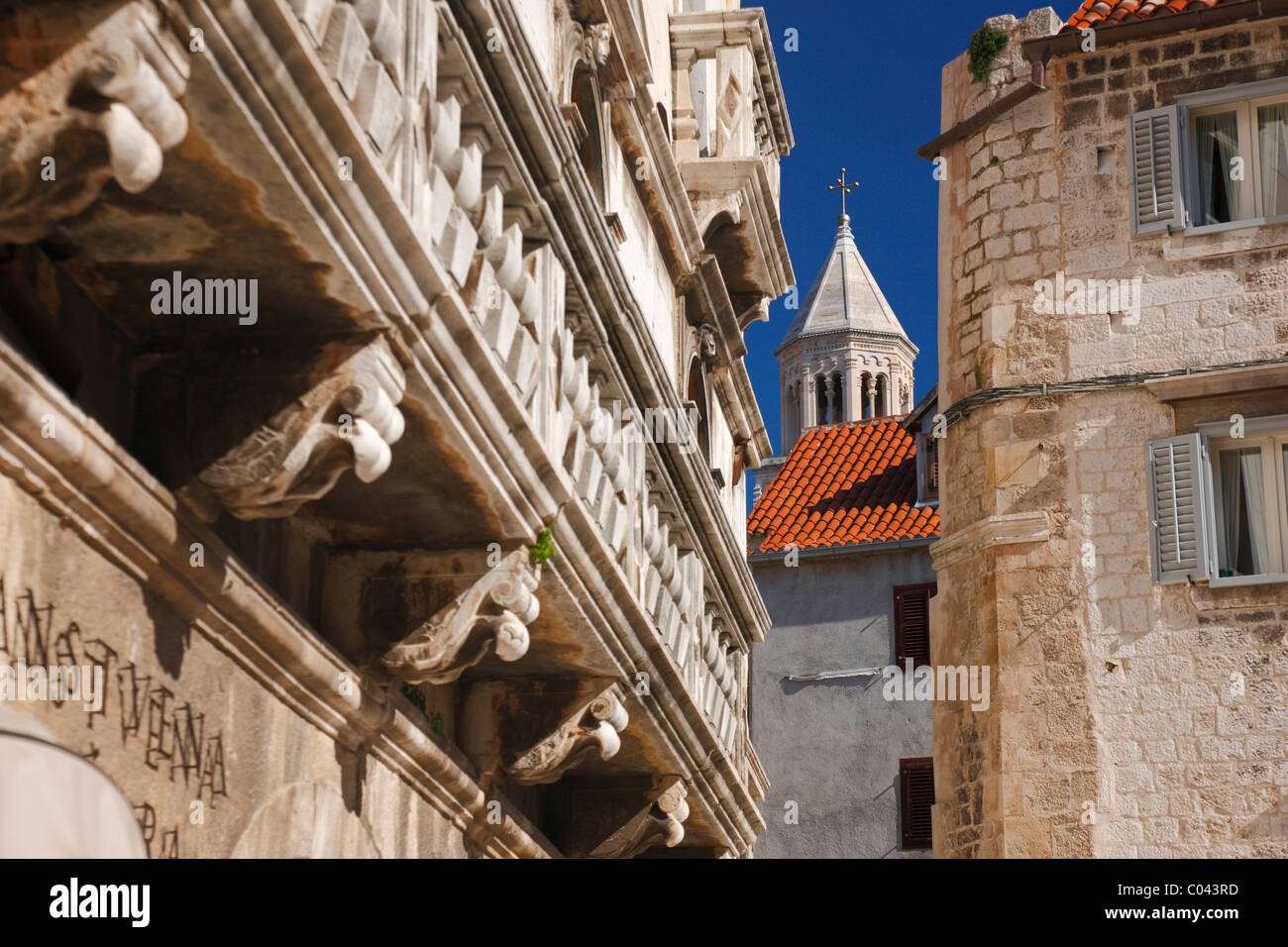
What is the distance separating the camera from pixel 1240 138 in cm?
1554

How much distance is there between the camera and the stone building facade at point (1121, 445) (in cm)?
1459

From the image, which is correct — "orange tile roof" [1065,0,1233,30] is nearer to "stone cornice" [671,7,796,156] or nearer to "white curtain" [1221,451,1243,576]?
"stone cornice" [671,7,796,156]

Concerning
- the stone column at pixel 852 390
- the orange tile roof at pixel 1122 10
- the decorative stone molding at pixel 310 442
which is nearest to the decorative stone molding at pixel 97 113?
the decorative stone molding at pixel 310 442

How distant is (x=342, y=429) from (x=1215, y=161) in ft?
35.8

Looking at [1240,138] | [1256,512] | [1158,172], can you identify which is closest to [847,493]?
[1158,172]

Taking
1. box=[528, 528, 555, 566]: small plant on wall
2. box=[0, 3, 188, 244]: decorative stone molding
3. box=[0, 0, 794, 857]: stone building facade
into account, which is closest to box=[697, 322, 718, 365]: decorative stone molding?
box=[0, 0, 794, 857]: stone building facade

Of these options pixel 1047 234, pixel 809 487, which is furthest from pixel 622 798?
pixel 809 487

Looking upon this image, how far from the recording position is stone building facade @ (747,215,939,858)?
3156 centimetres

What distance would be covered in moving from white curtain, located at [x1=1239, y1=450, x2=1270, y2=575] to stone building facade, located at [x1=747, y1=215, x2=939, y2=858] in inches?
612

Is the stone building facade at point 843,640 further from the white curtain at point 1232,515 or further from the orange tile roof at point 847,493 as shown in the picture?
the white curtain at point 1232,515

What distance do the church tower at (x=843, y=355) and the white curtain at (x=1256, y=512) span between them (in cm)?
4836

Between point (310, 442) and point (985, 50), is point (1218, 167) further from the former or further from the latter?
point (310, 442)

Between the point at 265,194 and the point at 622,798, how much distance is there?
7.20m

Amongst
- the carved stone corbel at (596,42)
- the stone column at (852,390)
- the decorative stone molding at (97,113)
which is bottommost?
the decorative stone molding at (97,113)
